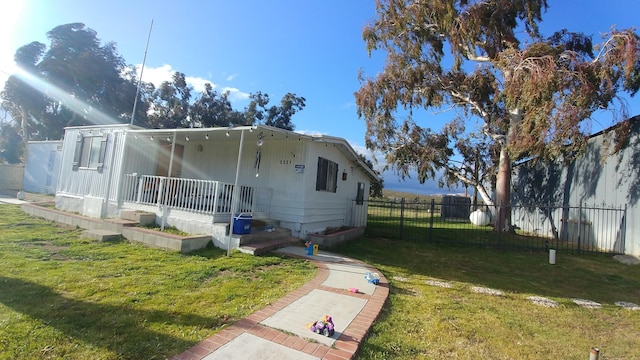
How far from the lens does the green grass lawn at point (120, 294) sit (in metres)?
2.83

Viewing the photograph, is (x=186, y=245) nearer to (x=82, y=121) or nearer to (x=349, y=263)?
(x=349, y=263)

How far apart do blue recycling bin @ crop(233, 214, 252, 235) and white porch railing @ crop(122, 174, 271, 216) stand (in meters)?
0.67

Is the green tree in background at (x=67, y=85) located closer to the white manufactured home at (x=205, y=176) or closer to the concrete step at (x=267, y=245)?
the white manufactured home at (x=205, y=176)

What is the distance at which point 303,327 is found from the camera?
3.40 meters

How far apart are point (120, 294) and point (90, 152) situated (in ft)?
27.8

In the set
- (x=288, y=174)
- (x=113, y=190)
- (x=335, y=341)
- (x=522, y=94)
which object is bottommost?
(x=335, y=341)

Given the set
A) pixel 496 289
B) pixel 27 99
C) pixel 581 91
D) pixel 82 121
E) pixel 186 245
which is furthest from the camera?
pixel 82 121

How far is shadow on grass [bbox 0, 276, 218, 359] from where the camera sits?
2.81 m

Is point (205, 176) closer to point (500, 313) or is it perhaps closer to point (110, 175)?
point (110, 175)

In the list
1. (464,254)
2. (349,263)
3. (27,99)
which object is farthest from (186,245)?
(27,99)

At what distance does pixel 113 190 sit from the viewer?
9453 mm

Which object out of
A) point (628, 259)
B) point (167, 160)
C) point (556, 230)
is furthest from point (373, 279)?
point (556, 230)

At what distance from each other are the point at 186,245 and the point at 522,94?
1136 cm

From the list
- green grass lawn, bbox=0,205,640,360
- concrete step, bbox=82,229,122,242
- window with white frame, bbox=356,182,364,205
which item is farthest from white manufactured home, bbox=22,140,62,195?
window with white frame, bbox=356,182,364,205
